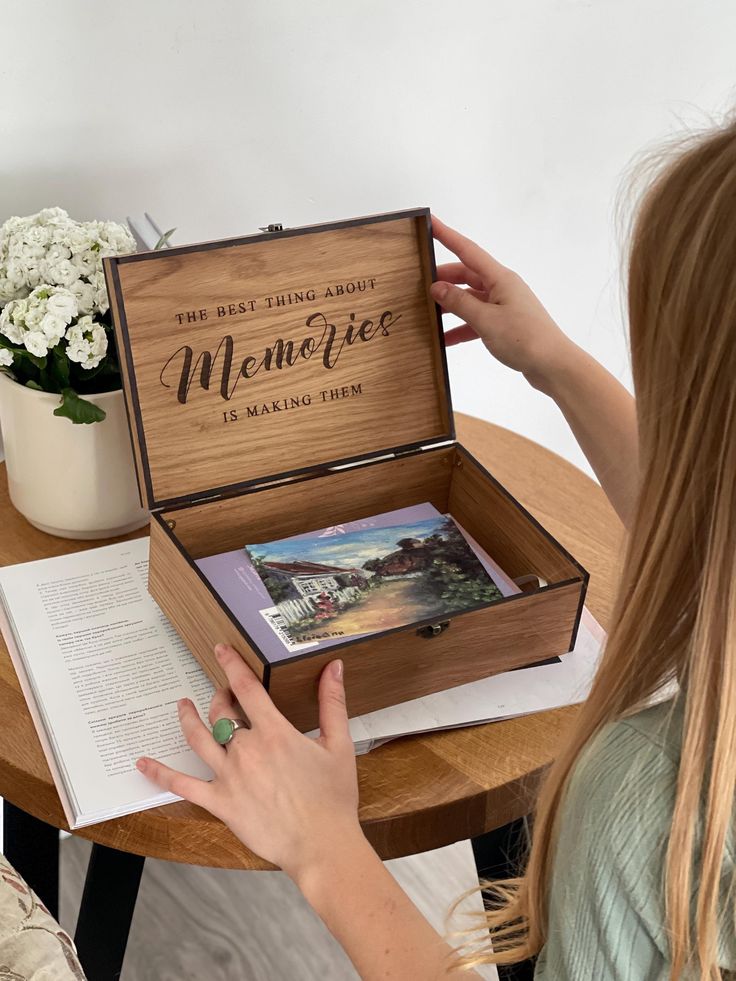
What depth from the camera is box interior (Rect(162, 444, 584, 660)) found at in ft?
3.10

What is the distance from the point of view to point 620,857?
61cm

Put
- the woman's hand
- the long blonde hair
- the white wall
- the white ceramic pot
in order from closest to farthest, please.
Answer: the long blonde hair
the woman's hand
the white ceramic pot
the white wall

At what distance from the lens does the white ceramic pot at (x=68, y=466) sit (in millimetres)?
968

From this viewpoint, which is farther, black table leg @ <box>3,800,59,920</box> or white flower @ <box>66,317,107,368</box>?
black table leg @ <box>3,800,59,920</box>

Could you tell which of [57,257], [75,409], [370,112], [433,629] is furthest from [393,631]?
[370,112]

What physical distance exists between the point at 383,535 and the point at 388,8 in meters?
0.61

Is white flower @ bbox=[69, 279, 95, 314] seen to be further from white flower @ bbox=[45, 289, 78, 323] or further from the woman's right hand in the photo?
the woman's right hand

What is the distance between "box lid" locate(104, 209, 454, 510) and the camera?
0.92 m

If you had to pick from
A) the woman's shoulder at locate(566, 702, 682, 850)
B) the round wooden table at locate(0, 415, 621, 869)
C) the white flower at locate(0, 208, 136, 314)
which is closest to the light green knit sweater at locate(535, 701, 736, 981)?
the woman's shoulder at locate(566, 702, 682, 850)

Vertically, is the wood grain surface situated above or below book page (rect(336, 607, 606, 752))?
above

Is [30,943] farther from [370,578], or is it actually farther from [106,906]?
[370,578]

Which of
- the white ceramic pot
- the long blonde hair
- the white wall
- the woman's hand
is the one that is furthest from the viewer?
the white wall

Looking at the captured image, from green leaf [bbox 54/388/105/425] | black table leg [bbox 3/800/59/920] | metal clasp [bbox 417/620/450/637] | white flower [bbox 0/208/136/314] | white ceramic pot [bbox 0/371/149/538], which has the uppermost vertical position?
white flower [bbox 0/208/136/314]

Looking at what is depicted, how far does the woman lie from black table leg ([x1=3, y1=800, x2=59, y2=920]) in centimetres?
45
